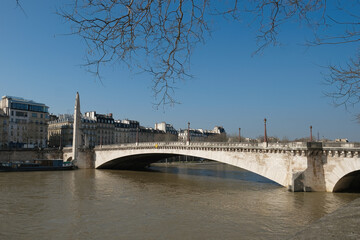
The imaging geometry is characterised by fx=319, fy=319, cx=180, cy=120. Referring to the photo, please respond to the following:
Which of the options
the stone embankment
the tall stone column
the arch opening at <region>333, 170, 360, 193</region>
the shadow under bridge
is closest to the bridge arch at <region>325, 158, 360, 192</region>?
the arch opening at <region>333, 170, 360, 193</region>

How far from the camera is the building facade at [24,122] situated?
221 ft

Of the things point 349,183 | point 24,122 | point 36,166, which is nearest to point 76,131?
point 36,166

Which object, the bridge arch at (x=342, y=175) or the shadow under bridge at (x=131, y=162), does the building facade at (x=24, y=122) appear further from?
the bridge arch at (x=342, y=175)

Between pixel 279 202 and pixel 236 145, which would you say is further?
pixel 236 145

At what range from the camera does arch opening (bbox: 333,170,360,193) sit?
25.0 metres

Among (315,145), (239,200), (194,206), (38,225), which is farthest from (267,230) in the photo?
(315,145)

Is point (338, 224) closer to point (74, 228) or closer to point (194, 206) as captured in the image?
point (74, 228)

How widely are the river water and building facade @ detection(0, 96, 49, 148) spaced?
45.9 metres

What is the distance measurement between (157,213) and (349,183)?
17.2m

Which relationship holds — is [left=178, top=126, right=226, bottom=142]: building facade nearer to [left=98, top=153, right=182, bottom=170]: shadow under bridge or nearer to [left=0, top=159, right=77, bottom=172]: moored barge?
[left=98, top=153, right=182, bottom=170]: shadow under bridge

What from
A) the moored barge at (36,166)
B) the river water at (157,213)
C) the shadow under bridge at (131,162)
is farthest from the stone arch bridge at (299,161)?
the moored barge at (36,166)

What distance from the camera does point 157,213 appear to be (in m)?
18.2

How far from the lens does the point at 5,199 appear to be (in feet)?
72.7

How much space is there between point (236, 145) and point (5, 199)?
2109 centimetres
